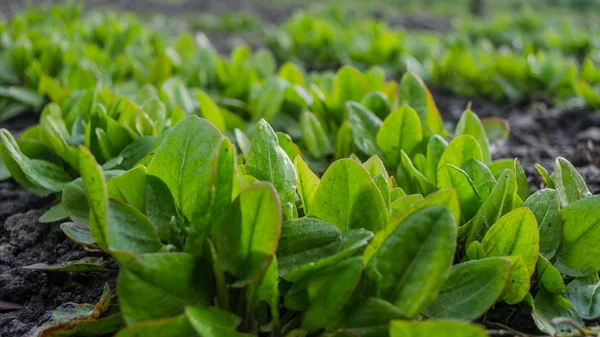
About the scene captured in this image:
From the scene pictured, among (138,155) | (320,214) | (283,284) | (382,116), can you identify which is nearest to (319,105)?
(382,116)

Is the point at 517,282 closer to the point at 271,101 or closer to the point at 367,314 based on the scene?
the point at 367,314

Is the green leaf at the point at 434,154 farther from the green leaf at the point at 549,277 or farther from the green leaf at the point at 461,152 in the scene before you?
the green leaf at the point at 549,277

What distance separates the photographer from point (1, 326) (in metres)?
1.49

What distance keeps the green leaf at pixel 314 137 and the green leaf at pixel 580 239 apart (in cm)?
99

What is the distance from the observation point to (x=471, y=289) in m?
1.28

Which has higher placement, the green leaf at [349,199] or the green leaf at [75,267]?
the green leaf at [349,199]

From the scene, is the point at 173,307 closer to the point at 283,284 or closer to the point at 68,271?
the point at 283,284

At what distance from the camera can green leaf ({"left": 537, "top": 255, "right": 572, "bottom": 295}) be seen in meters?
1.45

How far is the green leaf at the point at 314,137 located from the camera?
2.28 m

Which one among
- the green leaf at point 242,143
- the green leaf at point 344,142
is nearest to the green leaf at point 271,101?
the green leaf at point 344,142

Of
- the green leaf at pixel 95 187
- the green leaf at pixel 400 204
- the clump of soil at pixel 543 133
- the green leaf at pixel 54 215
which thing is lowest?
the clump of soil at pixel 543 133

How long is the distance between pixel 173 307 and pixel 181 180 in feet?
1.12

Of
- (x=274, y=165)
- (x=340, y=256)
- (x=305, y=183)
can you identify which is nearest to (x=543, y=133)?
(x=305, y=183)

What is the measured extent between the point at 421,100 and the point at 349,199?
0.95m
